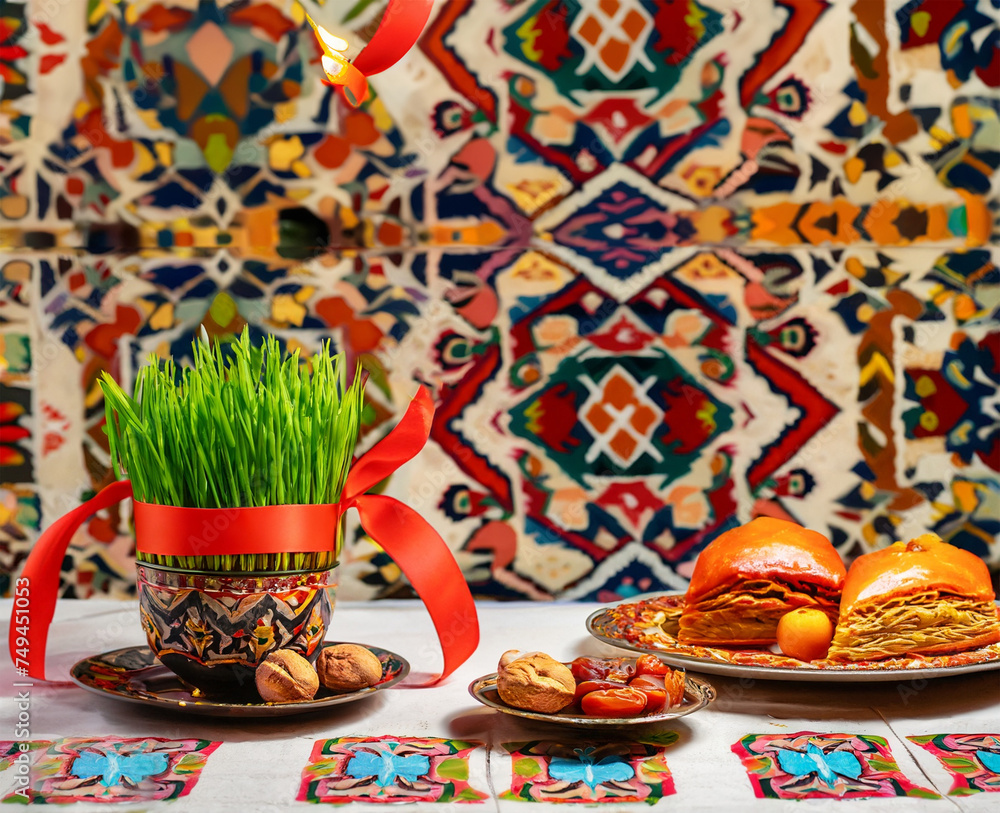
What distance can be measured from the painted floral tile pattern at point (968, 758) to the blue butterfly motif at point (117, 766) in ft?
1.52

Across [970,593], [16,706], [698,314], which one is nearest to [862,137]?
[698,314]

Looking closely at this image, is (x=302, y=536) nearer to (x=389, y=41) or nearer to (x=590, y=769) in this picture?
(x=590, y=769)

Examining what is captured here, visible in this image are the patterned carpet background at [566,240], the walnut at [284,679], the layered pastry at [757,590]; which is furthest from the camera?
the patterned carpet background at [566,240]

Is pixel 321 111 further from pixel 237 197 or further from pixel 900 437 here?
pixel 900 437

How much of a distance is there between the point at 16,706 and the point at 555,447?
0.62 meters

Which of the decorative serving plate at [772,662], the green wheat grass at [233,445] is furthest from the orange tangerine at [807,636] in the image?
the green wheat grass at [233,445]

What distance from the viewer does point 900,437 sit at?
1.15 metres

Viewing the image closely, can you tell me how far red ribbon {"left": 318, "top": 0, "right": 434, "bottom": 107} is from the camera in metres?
0.83

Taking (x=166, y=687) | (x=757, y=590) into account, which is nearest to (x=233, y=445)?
(x=166, y=687)

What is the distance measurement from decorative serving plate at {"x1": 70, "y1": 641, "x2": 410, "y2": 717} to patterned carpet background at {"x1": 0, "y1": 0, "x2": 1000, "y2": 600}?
1.37 ft

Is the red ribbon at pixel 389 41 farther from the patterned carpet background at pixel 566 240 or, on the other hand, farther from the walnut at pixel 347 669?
the walnut at pixel 347 669

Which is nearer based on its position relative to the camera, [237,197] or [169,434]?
[169,434]

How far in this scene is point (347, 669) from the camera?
2.32 ft

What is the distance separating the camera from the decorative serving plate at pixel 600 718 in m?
0.61
